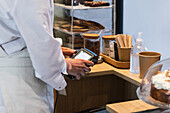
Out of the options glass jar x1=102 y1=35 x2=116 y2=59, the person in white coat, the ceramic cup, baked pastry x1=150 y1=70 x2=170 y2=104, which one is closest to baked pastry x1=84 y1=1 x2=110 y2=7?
glass jar x1=102 y1=35 x2=116 y2=59

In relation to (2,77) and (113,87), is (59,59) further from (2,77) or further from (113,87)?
(113,87)

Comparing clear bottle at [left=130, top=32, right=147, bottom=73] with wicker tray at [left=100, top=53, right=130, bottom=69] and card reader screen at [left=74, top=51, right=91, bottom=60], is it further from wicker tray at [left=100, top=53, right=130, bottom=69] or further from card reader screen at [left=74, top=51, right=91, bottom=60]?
card reader screen at [left=74, top=51, right=91, bottom=60]

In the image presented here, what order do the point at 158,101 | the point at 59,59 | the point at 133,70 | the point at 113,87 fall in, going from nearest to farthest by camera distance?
the point at 158,101
the point at 59,59
the point at 133,70
the point at 113,87

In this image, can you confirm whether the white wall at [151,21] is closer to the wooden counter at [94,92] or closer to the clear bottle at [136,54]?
the wooden counter at [94,92]

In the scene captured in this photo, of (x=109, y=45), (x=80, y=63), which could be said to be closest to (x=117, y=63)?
(x=109, y=45)

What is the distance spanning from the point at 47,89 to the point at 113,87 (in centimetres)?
83

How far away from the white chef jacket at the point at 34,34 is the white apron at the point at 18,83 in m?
0.05

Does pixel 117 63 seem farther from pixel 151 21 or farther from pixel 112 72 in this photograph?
pixel 151 21

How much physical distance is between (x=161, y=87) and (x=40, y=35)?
1.95ft

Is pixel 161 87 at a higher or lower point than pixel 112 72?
higher

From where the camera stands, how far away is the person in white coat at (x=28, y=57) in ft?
4.42

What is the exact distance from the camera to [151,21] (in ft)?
12.5

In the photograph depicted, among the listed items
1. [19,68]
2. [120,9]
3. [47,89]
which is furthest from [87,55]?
[120,9]

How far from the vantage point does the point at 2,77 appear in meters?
1.52
